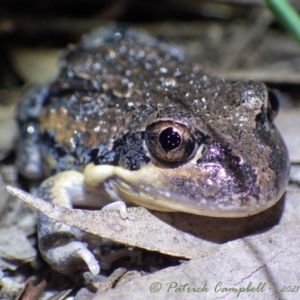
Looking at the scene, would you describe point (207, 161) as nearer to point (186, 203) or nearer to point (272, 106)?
point (186, 203)

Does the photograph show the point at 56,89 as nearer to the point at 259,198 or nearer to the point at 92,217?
the point at 92,217

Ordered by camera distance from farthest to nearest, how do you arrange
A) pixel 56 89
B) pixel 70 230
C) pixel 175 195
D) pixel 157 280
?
pixel 56 89
pixel 70 230
pixel 175 195
pixel 157 280

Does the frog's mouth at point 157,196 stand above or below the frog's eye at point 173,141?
below

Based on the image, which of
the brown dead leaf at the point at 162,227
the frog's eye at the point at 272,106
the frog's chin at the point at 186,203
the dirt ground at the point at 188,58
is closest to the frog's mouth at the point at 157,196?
the frog's chin at the point at 186,203

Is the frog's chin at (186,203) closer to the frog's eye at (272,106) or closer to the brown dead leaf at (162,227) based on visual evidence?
the brown dead leaf at (162,227)

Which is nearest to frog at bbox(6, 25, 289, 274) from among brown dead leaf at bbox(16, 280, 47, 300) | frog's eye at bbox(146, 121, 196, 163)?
frog's eye at bbox(146, 121, 196, 163)

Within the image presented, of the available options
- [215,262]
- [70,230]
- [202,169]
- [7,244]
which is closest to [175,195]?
[202,169]

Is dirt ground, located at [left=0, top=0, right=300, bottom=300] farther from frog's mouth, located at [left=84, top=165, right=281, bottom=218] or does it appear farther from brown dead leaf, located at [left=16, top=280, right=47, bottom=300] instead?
frog's mouth, located at [left=84, top=165, right=281, bottom=218]

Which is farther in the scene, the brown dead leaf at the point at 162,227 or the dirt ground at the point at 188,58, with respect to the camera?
the brown dead leaf at the point at 162,227
